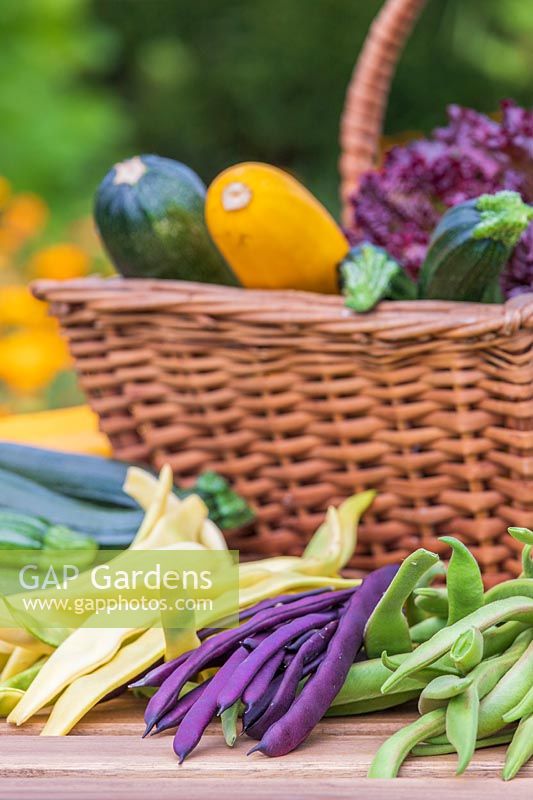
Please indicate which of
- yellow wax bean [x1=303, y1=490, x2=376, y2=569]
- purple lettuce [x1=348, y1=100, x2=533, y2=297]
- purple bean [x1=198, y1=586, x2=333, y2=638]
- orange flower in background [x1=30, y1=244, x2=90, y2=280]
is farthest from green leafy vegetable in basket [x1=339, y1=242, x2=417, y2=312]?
orange flower in background [x1=30, y1=244, x2=90, y2=280]

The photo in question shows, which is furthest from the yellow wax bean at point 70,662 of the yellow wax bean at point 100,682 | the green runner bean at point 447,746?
the green runner bean at point 447,746

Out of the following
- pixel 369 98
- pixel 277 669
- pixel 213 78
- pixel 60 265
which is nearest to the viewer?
pixel 277 669

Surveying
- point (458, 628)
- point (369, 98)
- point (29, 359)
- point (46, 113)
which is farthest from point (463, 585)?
point (46, 113)

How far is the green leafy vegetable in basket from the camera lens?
1328mm

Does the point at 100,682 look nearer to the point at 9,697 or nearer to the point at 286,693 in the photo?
the point at 9,697

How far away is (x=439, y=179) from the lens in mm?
1544

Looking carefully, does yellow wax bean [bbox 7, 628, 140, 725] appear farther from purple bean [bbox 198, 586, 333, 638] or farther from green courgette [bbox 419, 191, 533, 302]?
green courgette [bbox 419, 191, 533, 302]

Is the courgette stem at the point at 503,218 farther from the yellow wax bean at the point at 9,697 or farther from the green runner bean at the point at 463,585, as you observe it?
the yellow wax bean at the point at 9,697

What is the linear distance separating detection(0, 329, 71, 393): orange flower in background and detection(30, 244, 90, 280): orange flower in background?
0.20 m

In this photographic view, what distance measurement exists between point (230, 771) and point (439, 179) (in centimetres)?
94

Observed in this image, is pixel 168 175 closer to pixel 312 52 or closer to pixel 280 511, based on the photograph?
pixel 280 511

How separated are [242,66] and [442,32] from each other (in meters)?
0.95

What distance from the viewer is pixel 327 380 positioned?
139cm

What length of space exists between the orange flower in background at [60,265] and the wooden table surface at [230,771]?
175cm
